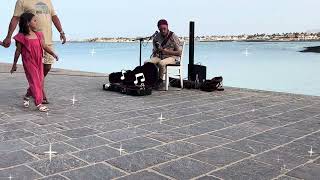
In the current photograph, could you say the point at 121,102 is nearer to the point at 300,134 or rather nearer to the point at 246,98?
the point at 246,98

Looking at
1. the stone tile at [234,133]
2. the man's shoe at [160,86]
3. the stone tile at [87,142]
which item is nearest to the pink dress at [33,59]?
the stone tile at [87,142]

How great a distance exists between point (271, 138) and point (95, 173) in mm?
2035

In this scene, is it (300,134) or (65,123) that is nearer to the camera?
(300,134)

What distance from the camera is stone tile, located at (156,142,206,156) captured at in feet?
12.0

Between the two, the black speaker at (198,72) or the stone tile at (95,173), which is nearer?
the stone tile at (95,173)

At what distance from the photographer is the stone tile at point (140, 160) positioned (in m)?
3.24

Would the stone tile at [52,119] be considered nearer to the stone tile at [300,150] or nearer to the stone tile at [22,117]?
the stone tile at [22,117]

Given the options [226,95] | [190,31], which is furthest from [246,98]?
[190,31]

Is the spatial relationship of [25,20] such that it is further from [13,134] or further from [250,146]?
[250,146]

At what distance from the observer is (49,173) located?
3.07 m

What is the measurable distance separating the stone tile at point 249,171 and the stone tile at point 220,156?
11cm

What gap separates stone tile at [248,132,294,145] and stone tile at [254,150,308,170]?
0.38 meters

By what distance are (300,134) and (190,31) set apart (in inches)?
177

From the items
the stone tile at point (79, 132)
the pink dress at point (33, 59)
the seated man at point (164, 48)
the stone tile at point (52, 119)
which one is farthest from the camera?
the seated man at point (164, 48)
